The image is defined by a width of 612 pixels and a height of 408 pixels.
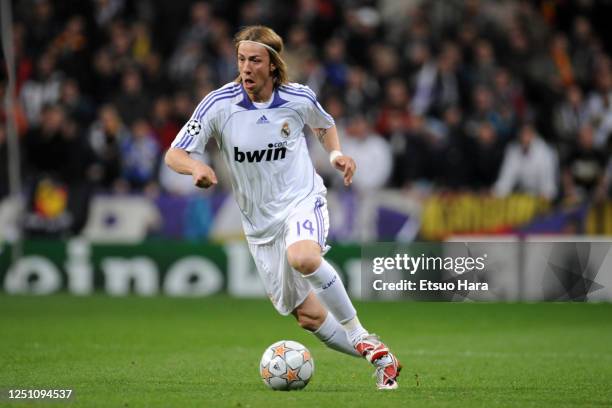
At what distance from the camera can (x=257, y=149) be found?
8.10m

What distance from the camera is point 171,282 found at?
17828 mm

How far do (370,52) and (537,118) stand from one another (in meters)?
2.94

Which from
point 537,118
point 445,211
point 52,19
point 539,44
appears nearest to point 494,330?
point 445,211

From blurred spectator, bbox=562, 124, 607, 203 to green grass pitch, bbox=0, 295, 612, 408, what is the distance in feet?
6.60

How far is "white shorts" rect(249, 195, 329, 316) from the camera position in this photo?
26.1 feet

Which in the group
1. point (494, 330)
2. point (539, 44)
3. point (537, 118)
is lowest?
point (494, 330)

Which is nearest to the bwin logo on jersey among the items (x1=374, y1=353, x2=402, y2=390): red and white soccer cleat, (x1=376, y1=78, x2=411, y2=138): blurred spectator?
(x1=374, y1=353, x2=402, y2=390): red and white soccer cleat

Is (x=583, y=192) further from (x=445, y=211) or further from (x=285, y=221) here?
(x=285, y=221)

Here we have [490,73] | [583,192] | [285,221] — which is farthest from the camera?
[490,73]

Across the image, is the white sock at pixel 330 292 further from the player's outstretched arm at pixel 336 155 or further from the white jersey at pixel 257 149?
the player's outstretched arm at pixel 336 155

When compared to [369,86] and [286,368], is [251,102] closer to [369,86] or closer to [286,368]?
[286,368]

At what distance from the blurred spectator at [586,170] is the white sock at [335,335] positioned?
10111mm

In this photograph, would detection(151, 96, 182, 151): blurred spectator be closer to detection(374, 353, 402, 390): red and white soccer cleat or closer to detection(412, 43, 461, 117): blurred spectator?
detection(412, 43, 461, 117): blurred spectator

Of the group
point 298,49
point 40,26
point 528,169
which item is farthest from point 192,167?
point 40,26
